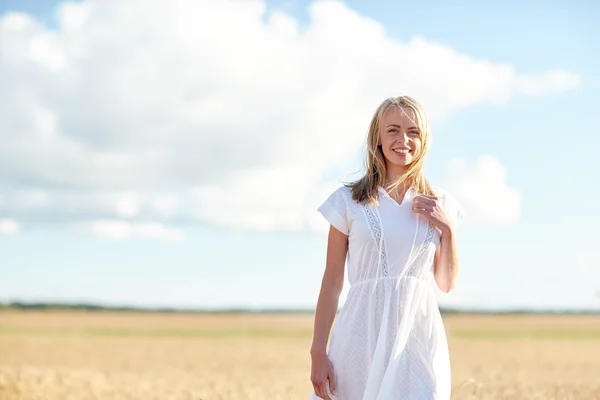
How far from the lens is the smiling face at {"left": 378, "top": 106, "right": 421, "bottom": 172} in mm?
4301

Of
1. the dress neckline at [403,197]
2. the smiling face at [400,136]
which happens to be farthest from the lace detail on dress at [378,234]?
the smiling face at [400,136]

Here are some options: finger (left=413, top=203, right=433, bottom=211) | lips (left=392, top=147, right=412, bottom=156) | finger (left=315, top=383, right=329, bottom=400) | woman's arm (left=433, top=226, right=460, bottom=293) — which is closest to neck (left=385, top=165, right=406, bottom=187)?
lips (left=392, top=147, right=412, bottom=156)

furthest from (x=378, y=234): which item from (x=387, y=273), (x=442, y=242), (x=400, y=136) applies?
(x=400, y=136)

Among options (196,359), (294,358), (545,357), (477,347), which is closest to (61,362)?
(196,359)

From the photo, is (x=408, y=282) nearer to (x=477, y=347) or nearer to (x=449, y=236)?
(x=449, y=236)

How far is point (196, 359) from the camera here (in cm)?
2127

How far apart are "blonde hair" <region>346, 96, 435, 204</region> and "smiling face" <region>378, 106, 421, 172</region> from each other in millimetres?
21

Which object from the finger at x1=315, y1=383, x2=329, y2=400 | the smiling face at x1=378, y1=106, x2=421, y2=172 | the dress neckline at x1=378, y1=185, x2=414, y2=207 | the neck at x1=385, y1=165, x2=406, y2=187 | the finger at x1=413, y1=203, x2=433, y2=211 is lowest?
the finger at x1=315, y1=383, x2=329, y2=400

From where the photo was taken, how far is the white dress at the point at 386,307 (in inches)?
168

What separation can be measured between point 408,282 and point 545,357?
58.4ft

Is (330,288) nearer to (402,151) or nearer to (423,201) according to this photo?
(423,201)

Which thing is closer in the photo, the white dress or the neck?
the white dress

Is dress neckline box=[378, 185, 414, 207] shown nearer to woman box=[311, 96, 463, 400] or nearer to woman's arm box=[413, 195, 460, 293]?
woman box=[311, 96, 463, 400]

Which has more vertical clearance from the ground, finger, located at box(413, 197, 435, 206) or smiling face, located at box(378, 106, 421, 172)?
smiling face, located at box(378, 106, 421, 172)
